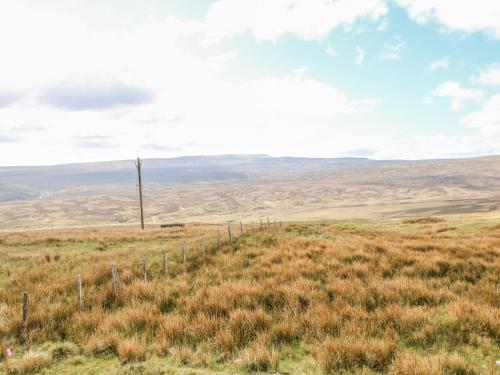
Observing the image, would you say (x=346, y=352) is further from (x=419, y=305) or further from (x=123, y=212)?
(x=123, y=212)

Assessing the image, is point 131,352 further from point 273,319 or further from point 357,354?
point 357,354

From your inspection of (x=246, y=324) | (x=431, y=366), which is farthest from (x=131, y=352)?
(x=431, y=366)

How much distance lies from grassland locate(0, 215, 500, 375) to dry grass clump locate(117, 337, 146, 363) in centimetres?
2

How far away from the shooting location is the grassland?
19.2 feet

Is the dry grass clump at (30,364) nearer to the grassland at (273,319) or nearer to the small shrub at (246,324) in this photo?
the grassland at (273,319)

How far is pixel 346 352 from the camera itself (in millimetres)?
5801

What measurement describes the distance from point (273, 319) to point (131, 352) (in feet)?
10.1

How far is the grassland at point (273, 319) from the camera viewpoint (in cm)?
584

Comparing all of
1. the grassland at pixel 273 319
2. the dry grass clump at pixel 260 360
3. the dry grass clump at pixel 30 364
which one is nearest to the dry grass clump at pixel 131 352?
the grassland at pixel 273 319

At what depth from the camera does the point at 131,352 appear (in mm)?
6262

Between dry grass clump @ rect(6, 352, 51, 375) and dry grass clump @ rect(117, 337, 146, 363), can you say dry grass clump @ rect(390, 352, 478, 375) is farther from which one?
dry grass clump @ rect(6, 352, 51, 375)

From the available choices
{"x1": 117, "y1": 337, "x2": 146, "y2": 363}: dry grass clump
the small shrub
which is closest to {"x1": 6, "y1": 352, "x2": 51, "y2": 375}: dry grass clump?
{"x1": 117, "y1": 337, "x2": 146, "y2": 363}: dry grass clump

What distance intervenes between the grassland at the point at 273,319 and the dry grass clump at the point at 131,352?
0.02 meters

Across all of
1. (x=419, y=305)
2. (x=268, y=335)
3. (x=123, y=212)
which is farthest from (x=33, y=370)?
(x=123, y=212)
